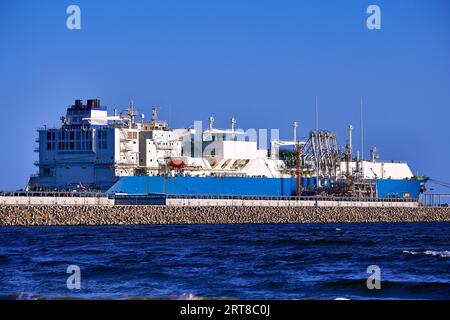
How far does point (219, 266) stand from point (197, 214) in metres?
41.5

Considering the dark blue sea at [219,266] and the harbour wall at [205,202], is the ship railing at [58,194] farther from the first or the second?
the dark blue sea at [219,266]

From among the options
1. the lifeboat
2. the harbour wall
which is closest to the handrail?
the harbour wall

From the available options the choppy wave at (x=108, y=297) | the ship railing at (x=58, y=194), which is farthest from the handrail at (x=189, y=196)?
the choppy wave at (x=108, y=297)

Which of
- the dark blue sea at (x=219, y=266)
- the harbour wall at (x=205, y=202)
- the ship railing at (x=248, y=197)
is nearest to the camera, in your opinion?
the dark blue sea at (x=219, y=266)

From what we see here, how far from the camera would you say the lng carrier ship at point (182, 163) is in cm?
8844

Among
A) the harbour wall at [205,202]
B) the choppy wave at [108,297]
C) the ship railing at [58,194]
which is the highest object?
the ship railing at [58,194]

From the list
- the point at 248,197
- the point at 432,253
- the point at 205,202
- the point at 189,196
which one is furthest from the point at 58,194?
the point at 432,253

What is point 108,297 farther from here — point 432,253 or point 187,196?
point 187,196

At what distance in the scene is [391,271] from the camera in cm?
3800

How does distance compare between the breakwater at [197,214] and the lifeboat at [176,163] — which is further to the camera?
the lifeboat at [176,163]

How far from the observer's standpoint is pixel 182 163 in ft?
304

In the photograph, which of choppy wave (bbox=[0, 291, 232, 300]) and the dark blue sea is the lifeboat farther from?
choppy wave (bbox=[0, 291, 232, 300])

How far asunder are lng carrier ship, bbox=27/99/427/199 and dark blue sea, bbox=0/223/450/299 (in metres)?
27.8

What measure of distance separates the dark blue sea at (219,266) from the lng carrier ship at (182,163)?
27.8m
